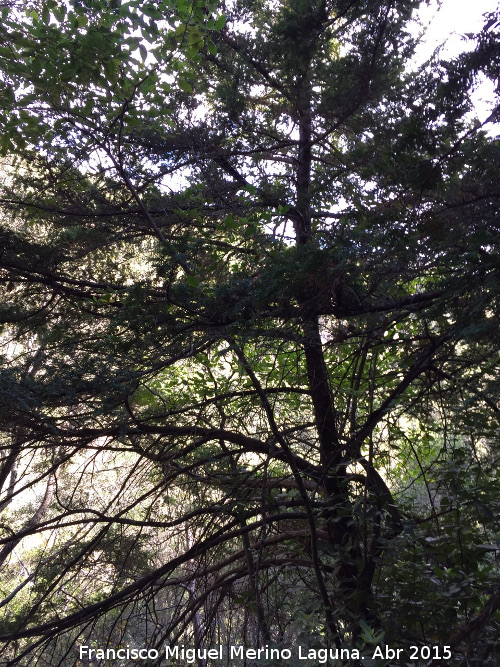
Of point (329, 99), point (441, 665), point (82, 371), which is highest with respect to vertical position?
point (329, 99)

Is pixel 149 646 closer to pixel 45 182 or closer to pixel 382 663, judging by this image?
pixel 382 663

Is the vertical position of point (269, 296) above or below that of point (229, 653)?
above

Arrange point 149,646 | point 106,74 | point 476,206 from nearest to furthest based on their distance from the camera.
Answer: point 476,206 → point 106,74 → point 149,646

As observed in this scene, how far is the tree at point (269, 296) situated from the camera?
333 centimetres

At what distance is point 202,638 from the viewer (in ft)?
13.0

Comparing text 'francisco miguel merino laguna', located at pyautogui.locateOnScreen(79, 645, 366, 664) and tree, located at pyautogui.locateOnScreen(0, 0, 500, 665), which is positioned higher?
tree, located at pyautogui.locateOnScreen(0, 0, 500, 665)

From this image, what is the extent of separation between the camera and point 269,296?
3.43 meters

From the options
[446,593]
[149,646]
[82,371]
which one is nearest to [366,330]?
[446,593]

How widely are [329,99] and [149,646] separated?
523 cm

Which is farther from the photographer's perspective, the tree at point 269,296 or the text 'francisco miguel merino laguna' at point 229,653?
the tree at point 269,296

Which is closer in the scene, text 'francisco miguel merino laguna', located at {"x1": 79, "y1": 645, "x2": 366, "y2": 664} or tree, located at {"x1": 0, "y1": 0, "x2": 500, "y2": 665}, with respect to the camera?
text 'francisco miguel merino laguna', located at {"x1": 79, "y1": 645, "x2": 366, "y2": 664}

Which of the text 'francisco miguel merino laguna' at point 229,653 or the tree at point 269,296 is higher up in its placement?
the tree at point 269,296

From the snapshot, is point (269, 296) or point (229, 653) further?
point (229, 653)

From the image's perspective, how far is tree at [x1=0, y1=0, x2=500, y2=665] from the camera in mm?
3328
